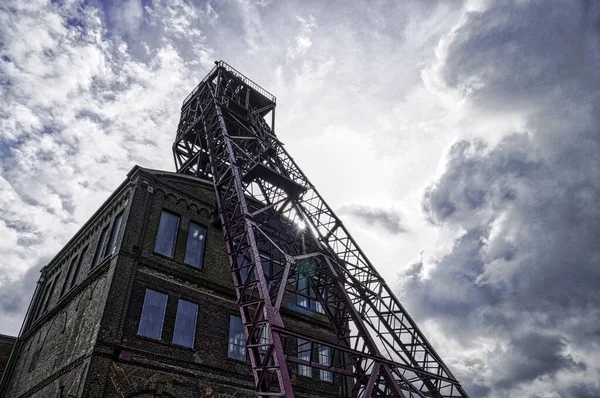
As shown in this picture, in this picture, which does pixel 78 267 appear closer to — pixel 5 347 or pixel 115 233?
pixel 115 233

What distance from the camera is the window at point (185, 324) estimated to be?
1203 cm

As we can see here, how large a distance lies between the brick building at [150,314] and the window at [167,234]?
0.12ft

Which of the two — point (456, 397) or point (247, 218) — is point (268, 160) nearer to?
point (247, 218)

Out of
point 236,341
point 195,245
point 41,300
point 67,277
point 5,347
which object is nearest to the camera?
point 236,341

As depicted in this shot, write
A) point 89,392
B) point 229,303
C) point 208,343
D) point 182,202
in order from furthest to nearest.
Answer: point 182,202, point 229,303, point 208,343, point 89,392

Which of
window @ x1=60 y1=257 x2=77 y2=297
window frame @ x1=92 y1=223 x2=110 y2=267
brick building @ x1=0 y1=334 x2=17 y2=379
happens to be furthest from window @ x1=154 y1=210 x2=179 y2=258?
brick building @ x1=0 y1=334 x2=17 y2=379

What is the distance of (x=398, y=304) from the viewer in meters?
12.9

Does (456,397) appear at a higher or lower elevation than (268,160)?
lower

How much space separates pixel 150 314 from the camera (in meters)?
11.8

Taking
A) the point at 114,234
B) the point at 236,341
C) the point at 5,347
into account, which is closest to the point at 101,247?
the point at 114,234

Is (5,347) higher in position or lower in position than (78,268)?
lower

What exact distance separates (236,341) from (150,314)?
2995mm

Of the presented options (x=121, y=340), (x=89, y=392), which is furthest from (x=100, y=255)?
(x=89, y=392)

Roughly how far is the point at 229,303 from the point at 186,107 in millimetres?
11094
